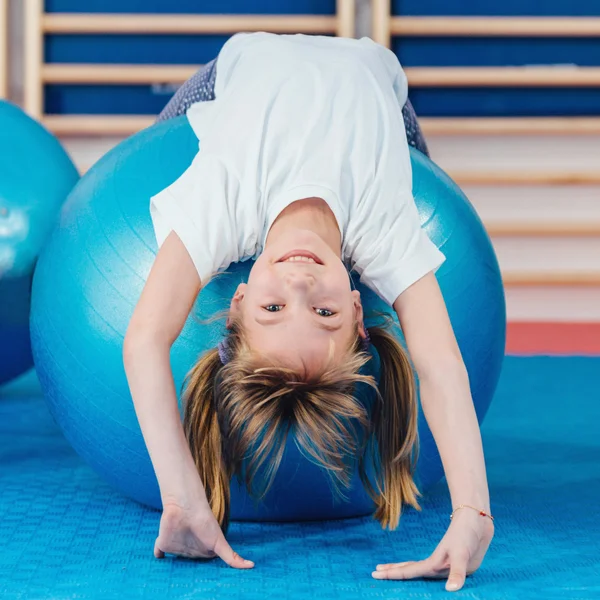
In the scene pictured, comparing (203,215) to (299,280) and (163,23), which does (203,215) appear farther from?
(163,23)

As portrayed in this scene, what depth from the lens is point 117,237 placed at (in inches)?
65.1

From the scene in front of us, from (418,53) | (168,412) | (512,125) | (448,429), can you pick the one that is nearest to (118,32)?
(418,53)

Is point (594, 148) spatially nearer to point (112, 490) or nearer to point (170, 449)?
point (112, 490)

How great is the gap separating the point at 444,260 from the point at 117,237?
551 millimetres

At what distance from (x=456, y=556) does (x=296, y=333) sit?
38 centimetres

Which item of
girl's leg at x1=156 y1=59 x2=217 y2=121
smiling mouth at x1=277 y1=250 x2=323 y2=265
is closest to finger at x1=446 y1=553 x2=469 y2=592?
smiling mouth at x1=277 y1=250 x2=323 y2=265

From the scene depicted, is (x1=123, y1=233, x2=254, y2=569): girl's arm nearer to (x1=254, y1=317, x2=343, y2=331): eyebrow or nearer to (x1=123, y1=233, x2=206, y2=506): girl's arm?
(x1=123, y1=233, x2=206, y2=506): girl's arm

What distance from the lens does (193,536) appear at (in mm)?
1430

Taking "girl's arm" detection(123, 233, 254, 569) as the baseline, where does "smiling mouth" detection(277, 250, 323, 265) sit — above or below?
above

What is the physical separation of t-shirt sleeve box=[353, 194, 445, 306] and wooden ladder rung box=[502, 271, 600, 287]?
7.93 feet

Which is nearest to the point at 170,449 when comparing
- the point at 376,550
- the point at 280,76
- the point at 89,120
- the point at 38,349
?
the point at 376,550

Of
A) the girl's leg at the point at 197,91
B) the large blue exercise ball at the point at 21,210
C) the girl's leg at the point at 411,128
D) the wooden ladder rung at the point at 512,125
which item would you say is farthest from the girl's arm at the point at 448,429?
the wooden ladder rung at the point at 512,125

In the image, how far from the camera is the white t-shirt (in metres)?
1.58

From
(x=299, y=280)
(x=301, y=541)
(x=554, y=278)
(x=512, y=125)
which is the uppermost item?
(x=299, y=280)
